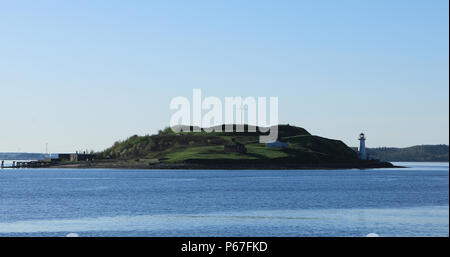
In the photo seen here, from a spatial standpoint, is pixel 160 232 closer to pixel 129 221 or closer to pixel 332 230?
pixel 129 221

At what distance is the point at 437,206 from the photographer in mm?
86500

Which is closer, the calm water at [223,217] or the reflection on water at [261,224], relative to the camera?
the reflection on water at [261,224]

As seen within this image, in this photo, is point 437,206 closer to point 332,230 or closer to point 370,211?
point 370,211

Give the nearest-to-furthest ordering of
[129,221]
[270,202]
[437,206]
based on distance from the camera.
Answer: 1. [129,221]
2. [437,206]
3. [270,202]

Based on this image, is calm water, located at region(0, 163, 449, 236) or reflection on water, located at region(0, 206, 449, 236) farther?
calm water, located at region(0, 163, 449, 236)

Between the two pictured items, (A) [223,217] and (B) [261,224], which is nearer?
(B) [261,224]

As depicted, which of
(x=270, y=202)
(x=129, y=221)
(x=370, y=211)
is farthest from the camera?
(x=270, y=202)
